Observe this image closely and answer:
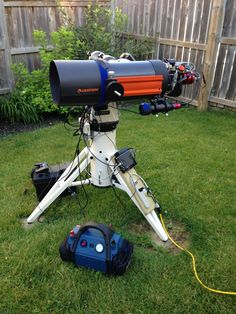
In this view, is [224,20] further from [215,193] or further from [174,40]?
[215,193]

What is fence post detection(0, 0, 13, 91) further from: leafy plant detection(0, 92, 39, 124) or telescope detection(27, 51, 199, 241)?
telescope detection(27, 51, 199, 241)

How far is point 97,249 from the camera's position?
2205 millimetres

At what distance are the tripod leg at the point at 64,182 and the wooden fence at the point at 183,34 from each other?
3425 millimetres

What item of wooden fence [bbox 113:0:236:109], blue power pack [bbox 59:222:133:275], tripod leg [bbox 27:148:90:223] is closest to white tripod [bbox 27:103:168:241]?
tripod leg [bbox 27:148:90:223]

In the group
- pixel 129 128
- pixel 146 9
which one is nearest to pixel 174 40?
pixel 146 9

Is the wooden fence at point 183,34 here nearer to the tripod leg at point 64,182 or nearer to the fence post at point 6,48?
the fence post at point 6,48

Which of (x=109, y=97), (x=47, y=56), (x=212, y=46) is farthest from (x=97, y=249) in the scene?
(x=212, y=46)

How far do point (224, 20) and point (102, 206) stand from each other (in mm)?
4007

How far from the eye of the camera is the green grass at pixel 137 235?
2117 millimetres

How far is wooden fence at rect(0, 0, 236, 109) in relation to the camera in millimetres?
5188

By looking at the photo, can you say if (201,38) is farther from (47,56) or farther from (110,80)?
(110,80)

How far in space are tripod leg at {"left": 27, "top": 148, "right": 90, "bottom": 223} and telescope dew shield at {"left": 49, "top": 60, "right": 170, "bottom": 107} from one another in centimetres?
73

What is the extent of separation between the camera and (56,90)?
7.18 feet

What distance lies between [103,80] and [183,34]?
446 centimetres
